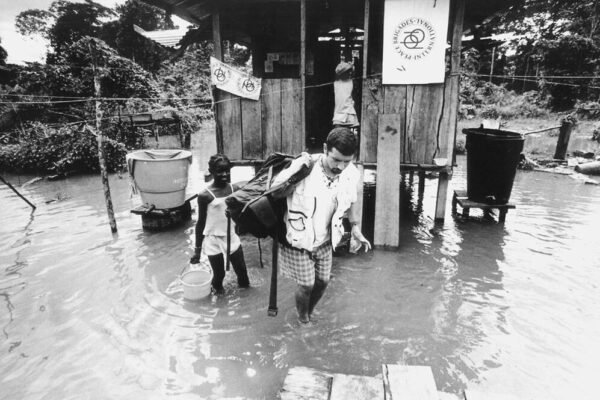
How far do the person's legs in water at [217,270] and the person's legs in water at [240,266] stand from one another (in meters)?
0.15

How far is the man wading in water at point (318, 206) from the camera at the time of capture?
10.4 ft

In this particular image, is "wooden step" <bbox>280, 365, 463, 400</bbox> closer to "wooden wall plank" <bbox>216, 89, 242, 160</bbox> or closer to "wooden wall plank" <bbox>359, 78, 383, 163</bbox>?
"wooden wall plank" <bbox>359, 78, 383, 163</bbox>

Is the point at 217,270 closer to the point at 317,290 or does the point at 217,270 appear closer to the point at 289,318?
the point at 289,318

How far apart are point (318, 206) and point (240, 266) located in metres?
1.88

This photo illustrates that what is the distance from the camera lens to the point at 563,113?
68.8ft

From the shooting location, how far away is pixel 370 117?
6559 mm

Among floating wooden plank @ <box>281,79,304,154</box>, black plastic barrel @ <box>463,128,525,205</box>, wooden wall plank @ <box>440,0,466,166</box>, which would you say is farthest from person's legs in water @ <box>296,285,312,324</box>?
black plastic barrel @ <box>463,128,525,205</box>

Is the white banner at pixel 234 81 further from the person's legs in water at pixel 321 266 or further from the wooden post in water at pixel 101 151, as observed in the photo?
the person's legs in water at pixel 321 266

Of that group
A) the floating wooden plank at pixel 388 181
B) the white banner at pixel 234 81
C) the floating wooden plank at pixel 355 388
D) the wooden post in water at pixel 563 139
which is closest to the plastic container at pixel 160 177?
the white banner at pixel 234 81

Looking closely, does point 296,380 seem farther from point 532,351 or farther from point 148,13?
point 148,13

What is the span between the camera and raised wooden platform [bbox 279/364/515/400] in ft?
8.25

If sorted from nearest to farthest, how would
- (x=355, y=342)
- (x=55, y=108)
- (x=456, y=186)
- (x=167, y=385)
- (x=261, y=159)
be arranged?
(x=167, y=385) < (x=355, y=342) < (x=261, y=159) < (x=456, y=186) < (x=55, y=108)

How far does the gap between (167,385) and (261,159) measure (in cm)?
458

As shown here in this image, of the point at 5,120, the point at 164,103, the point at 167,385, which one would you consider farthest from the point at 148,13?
the point at 167,385
